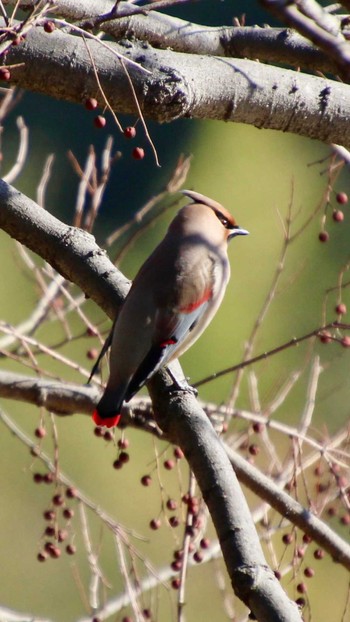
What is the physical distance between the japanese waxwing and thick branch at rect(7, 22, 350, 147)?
54 centimetres

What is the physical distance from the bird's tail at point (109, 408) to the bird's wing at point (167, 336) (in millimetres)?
29

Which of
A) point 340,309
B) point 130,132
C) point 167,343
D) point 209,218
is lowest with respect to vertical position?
point 167,343

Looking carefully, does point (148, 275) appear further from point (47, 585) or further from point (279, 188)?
point (279, 188)

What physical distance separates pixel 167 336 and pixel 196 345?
7517 millimetres

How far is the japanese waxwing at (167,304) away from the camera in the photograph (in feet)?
9.40

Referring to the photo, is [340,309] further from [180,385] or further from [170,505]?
[180,385]

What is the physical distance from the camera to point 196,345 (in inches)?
416

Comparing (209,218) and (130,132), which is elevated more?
(209,218)

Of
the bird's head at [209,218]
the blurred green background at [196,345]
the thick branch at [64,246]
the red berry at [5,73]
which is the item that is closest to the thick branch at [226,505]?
the thick branch at [64,246]

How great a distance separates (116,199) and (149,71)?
30.9 ft

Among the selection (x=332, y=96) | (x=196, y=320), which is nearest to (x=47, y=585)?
Result: (x=196, y=320)

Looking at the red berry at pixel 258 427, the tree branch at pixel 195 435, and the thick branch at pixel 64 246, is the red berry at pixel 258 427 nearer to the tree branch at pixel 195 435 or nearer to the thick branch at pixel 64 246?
the tree branch at pixel 195 435

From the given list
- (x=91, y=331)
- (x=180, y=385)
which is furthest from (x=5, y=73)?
(x=91, y=331)

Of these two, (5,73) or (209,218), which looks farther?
(209,218)
